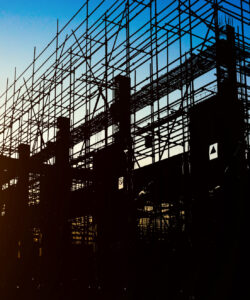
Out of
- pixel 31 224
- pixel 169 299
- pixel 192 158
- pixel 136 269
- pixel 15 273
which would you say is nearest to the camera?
pixel 169 299

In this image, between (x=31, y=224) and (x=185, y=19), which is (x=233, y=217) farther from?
(x=31, y=224)

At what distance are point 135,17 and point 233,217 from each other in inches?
294

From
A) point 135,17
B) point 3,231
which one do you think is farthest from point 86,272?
point 135,17

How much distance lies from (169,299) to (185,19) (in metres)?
7.91

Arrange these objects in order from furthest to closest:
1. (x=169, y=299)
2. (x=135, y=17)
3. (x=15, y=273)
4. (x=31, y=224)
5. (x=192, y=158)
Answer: (x=31, y=224)
(x=15, y=273)
(x=135, y=17)
(x=192, y=158)
(x=169, y=299)

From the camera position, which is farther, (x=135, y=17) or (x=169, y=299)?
(x=135, y=17)

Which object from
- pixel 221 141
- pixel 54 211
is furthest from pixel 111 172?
pixel 221 141

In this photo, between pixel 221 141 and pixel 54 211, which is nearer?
pixel 221 141

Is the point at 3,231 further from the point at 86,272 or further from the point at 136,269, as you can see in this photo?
the point at 136,269

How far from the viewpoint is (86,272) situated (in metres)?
Answer: 14.6

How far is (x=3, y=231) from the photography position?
17.4m

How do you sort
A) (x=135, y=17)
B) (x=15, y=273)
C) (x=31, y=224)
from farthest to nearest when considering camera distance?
(x=31, y=224) < (x=15, y=273) < (x=135, y=17)

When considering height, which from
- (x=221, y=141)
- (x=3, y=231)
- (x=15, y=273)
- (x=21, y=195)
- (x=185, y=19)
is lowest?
(x=15, y=273)

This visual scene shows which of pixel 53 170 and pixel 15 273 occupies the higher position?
pixel 53 170
